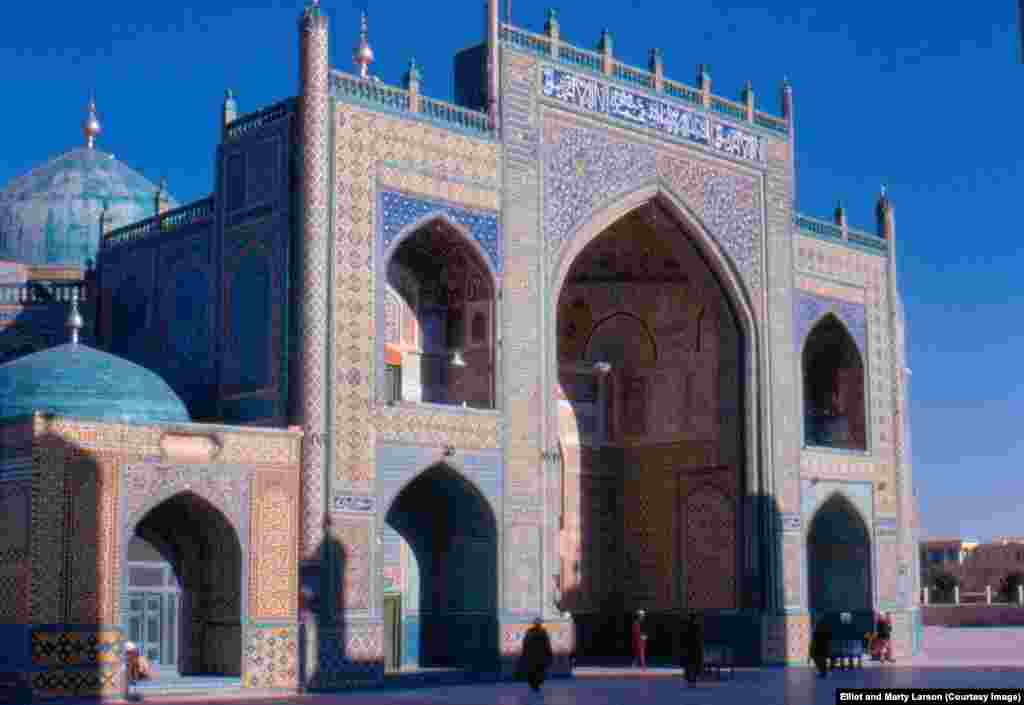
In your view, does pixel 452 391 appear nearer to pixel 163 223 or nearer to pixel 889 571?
pixel 163 223

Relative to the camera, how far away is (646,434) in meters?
27.0

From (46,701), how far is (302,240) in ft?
20.1

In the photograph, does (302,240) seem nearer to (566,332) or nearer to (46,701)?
(46,701)

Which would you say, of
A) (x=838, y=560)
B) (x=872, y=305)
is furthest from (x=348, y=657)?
(x=872, y=305)

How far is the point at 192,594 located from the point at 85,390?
277 centimetres

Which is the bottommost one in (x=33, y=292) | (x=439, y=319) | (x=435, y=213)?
(x=439, y=319)

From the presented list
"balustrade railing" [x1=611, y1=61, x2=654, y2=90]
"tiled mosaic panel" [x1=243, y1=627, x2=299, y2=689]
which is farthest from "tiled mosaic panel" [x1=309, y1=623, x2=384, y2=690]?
"balustrade railing" [x1=611, y1=61, x2=654, y2=90]

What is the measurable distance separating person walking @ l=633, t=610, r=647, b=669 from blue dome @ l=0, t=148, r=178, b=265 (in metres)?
11.2

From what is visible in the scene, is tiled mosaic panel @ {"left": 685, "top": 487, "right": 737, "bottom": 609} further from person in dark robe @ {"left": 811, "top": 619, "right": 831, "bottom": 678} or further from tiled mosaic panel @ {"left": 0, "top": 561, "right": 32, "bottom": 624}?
tiled mosaic panel @ {"left": 0, "top": 561, "right": 32, "bottom": 624}

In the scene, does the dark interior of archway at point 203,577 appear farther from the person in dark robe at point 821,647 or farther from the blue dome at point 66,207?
the blue dome at point 66,207

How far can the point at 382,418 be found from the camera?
66.5 ft

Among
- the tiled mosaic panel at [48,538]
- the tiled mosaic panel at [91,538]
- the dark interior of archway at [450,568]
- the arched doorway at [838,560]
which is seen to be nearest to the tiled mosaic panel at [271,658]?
the tiled mosaic panel at [91,538]

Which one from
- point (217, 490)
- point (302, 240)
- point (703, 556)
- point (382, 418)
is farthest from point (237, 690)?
point (703, 556)

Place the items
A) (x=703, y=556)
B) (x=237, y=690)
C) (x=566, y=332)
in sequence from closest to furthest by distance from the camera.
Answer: (x=237, y=690)
(x=703, y=556)
(x=566, y=332)
